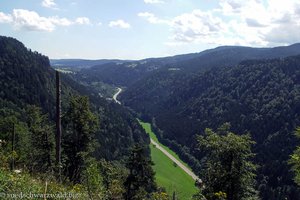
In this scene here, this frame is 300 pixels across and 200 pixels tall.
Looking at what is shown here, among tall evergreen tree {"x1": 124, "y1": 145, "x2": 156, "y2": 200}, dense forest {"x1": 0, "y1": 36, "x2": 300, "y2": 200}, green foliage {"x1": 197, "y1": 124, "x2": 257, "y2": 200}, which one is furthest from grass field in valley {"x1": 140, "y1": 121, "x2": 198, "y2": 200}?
green foliage {"x1": 197, "y1": 124, "x2": 257, "y2": 200}

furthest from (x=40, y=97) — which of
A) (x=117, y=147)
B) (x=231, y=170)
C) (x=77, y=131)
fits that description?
(x=231, y=170)

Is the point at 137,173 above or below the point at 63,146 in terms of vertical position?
below

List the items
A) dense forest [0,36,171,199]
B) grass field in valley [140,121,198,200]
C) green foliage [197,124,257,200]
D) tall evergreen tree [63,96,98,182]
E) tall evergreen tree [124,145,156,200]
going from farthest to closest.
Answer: grass field in valley [140,121,198,200] → tall evergreen tree [124,145,156,200] → tall evergreen tree [63,96,98,182] → green foliage [197,124,257,200] → dense forest [0,36,171,199]

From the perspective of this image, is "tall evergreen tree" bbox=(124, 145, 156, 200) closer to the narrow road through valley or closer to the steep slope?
the steep slope

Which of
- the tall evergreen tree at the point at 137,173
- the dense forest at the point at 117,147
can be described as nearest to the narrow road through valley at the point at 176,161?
the dense forest at the point at 117,147

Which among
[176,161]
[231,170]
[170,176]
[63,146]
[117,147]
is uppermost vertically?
[231,170]

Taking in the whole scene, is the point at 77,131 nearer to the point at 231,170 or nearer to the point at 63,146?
the point at 63,146

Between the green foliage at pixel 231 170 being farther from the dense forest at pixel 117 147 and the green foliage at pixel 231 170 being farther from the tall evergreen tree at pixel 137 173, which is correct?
the tall evergreen tree at pixel 137 173
